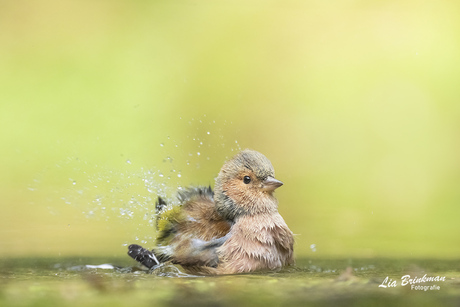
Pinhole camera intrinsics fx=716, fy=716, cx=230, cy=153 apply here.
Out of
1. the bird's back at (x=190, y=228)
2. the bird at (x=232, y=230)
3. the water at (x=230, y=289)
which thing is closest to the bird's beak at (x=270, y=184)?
the bird at (x=232, y=230)

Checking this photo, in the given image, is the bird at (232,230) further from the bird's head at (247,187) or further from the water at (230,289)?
the water at (230,289)

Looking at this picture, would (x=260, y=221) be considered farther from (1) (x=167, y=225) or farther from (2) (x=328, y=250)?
(2) (x=328, y=250)

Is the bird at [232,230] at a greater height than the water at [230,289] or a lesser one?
greater

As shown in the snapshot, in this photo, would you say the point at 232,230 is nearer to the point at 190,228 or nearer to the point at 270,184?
the point at 190,228

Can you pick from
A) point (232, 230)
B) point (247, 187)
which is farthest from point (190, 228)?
point (247, 187)

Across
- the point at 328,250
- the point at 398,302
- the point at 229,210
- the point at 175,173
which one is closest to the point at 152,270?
the point at 229,210

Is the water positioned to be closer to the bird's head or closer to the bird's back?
the bird's back

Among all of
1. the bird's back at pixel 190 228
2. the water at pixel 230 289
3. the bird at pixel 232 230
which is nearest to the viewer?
the water at pixel 230 289
